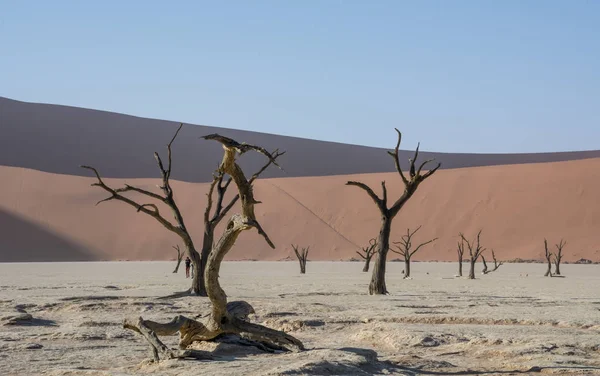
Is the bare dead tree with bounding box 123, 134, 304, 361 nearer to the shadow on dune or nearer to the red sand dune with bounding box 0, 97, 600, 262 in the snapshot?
the red sand dune with bounding box 0, 97, 600, 262

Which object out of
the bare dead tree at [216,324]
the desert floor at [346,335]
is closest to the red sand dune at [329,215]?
the desert floor at [346,335]

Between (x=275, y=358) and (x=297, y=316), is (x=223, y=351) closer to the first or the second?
(x=275, y=358)

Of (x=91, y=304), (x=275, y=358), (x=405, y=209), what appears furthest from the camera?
(x=405, y=209)

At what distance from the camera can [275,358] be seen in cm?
912

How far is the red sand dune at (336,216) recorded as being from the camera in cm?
6488

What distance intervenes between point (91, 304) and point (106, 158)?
8924cm

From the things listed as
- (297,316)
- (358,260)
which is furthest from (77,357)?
(358,260)

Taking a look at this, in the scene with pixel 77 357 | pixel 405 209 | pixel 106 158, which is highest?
pixel 106 158

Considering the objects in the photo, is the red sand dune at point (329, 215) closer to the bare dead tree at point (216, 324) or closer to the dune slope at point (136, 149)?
the dune slope at point (136, 149)

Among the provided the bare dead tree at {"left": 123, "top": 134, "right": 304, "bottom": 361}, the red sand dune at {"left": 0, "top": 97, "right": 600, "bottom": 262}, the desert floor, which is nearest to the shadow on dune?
the red sand dune at {"left": 0, "top": 97, "right": 600, "bottom": 262}

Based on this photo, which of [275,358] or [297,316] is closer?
[275,358]

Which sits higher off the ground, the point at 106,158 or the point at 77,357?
the point at 106,158

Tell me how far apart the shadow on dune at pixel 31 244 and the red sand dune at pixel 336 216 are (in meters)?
0.08

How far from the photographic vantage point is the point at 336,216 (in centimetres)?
7456
